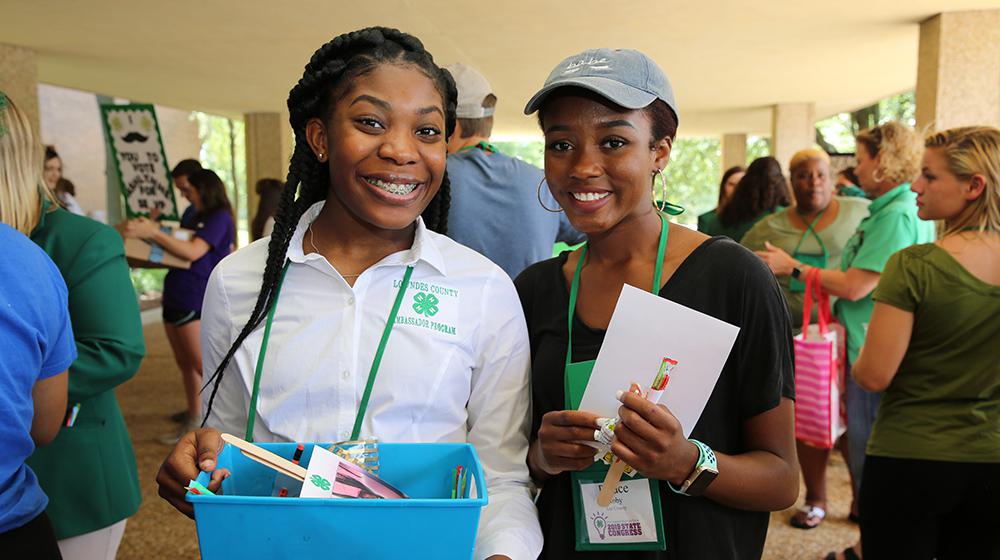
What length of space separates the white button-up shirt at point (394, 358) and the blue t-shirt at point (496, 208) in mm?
1335

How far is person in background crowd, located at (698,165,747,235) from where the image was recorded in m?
5.49

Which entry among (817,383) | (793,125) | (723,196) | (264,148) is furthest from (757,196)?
(264,148)

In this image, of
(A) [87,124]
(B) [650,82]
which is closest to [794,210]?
(B) [650,82]

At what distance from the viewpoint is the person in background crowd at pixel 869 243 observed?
136 inches

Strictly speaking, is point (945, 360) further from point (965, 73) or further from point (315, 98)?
point (965, 73)

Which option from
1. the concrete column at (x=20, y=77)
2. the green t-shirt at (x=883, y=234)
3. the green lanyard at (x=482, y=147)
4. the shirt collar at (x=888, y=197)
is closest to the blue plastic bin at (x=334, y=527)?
the green lanyard at (x=482, y=147)

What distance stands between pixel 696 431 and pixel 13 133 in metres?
1.57

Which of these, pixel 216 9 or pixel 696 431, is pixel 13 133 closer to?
pixel 696 431

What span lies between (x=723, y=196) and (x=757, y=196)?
5.36ft

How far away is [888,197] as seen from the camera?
138 inches

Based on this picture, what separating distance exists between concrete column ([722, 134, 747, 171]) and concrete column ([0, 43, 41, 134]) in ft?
42.5

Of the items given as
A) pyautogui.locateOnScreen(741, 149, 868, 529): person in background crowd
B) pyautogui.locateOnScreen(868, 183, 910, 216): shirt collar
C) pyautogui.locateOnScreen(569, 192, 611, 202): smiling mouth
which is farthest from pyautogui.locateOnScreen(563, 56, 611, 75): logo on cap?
pyautogui.locateOnScreen(741, 149, 868, 529): person in background crowd

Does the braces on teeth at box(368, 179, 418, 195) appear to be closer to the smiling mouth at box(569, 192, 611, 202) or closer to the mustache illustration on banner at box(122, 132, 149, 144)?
the smiling mouth at box(569, 192, 611, 202)

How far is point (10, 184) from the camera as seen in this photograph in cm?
176
